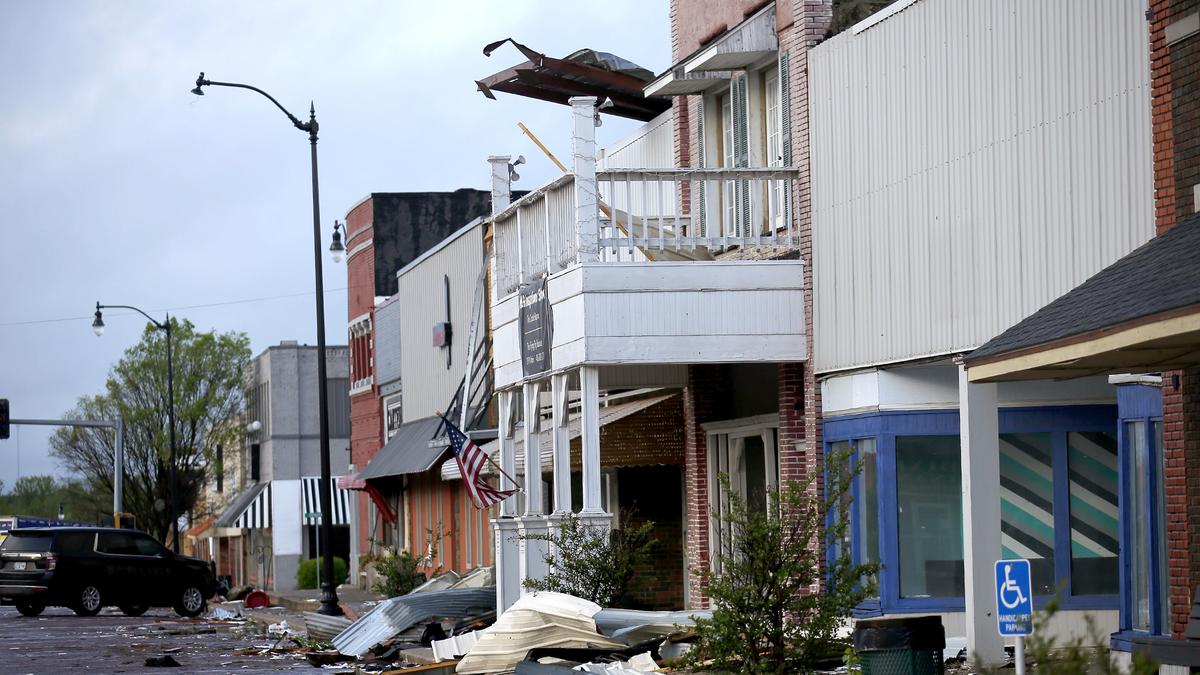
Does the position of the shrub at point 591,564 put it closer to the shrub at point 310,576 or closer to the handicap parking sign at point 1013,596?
the handicap parking sign at point 1013,596

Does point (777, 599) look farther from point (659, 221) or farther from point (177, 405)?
point (177, 405)

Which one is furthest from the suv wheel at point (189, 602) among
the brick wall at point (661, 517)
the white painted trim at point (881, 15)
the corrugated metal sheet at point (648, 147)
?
the white painted trim at point (881, 15)

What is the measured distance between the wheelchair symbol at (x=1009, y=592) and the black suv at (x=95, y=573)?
2821cm

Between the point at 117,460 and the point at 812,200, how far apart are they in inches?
1698

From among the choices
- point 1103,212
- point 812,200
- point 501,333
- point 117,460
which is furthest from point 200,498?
point 1103,212

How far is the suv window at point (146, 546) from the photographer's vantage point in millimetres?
36375

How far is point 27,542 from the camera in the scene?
35094mm

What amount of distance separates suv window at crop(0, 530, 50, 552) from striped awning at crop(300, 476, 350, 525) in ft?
75.5

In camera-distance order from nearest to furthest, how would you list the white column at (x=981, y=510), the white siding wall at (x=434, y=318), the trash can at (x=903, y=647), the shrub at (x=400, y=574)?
the trash can at (x=903, y=647), the white column at (x=981, y=510), the shrub at (x=400, y=574), the white siding wall at (x=434, y=318)

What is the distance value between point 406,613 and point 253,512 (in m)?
42.2

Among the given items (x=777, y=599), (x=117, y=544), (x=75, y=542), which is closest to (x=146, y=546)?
(x=117, y=544)

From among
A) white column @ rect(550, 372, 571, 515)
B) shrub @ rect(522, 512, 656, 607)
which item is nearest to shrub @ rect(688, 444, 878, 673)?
shrub @ rect(522, 512, 656, 607)

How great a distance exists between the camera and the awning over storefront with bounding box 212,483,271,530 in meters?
62.7

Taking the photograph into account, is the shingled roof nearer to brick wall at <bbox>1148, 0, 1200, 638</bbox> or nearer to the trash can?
brick wall at <bbox>1148, 0, 1200, 638</bbox>
